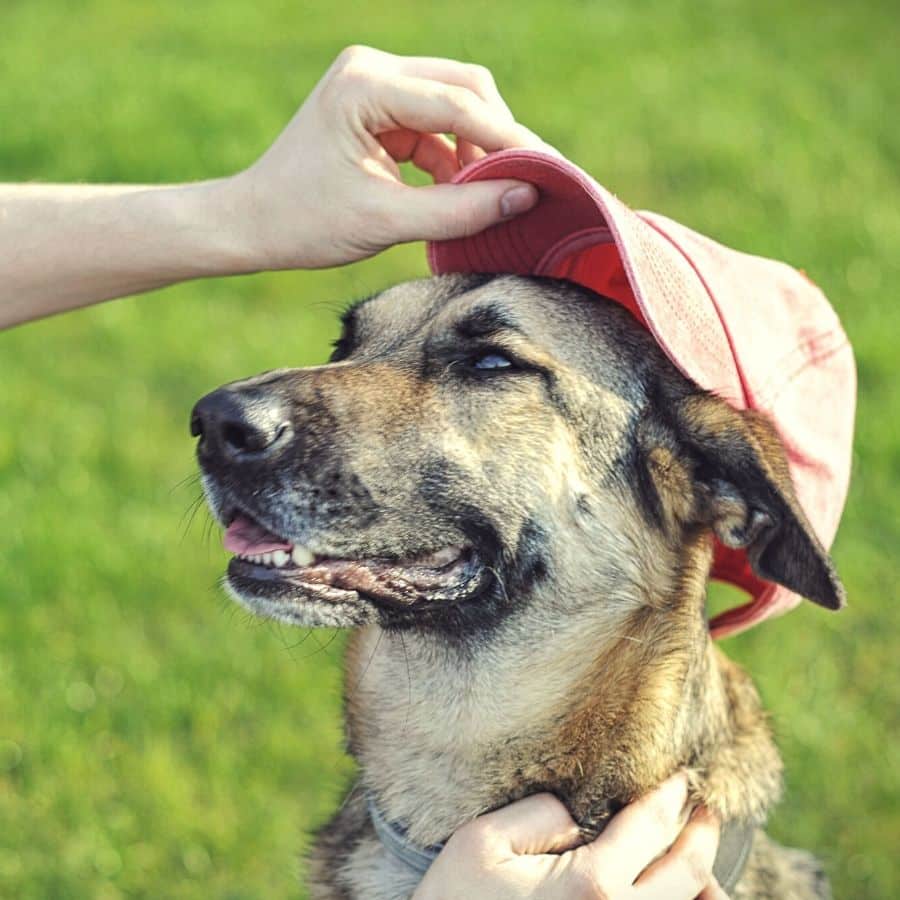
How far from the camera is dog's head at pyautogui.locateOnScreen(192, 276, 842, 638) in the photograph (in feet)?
9.37

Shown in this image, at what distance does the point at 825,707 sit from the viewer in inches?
203

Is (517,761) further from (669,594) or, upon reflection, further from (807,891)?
(807,891)

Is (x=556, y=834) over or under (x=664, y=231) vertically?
under

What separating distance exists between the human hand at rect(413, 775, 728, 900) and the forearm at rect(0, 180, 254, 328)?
164cm

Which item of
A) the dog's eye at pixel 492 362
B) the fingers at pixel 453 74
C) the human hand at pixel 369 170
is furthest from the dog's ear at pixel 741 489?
the fingers at pixel 453 74

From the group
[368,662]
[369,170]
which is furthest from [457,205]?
[368,662]

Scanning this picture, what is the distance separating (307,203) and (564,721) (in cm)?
148

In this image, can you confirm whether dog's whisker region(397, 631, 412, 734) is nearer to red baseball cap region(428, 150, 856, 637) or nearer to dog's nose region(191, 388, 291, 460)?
dog's nose region(191, 388, 291, 460)

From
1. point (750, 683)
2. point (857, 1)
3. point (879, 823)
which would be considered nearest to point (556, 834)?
point (750, 683)

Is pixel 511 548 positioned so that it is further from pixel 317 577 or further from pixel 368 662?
pixel 368 662

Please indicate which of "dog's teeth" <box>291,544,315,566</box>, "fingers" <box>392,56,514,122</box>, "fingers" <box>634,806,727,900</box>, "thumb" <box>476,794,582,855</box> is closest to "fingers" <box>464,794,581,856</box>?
"thumb" <box>476,794,582,855</box>

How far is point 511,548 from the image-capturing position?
3.02 meters

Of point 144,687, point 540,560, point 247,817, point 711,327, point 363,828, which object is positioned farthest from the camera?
point 144,687

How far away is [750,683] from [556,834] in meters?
0.87
